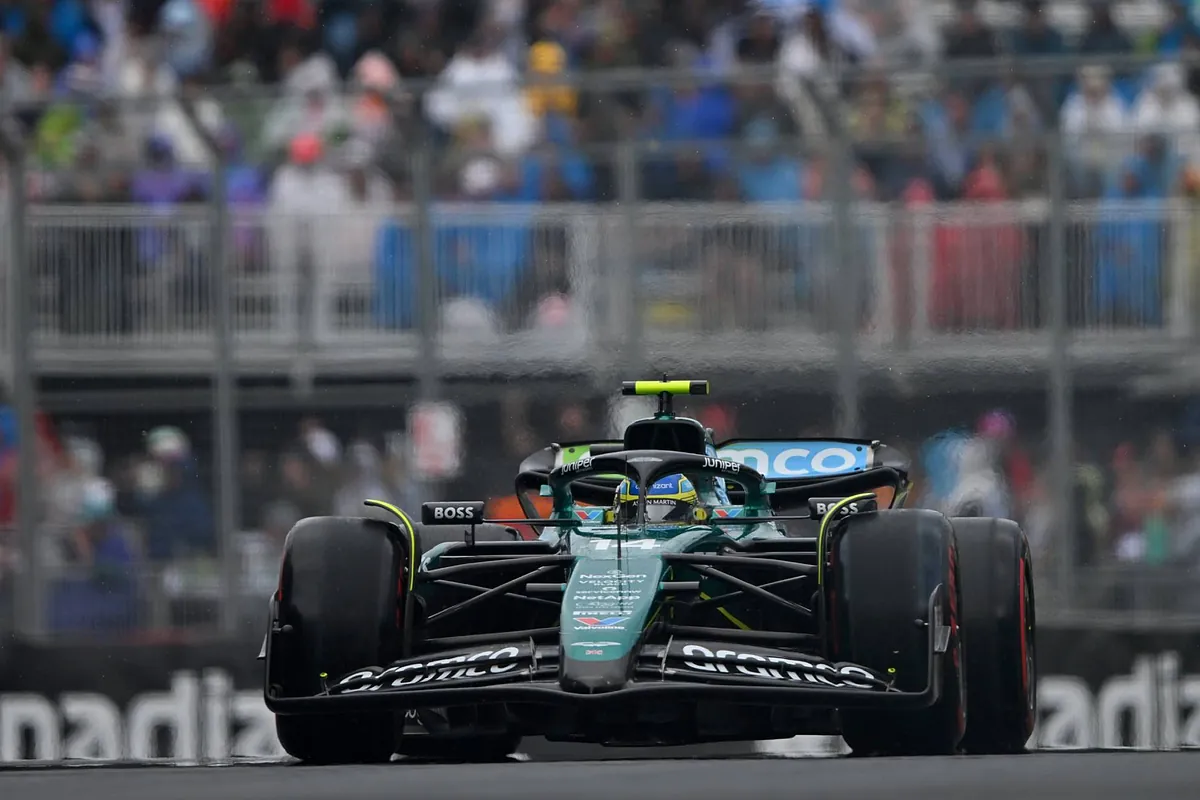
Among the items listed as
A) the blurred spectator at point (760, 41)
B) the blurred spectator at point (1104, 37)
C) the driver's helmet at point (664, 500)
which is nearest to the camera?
the driver's helmet at point (664, 500)

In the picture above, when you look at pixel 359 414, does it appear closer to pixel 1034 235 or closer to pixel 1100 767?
pixel 1034 235

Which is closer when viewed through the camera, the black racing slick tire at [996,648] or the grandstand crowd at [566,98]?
the black racing slick tire at [996,648]

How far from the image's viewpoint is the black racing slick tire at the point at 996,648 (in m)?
8.04

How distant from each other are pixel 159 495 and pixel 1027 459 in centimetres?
468

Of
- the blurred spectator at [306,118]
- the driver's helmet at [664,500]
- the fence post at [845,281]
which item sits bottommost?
the driver's helmet at [664,500]

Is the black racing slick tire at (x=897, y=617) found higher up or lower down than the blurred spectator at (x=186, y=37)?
lower down

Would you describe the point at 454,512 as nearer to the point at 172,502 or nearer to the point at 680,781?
the point at 680,781

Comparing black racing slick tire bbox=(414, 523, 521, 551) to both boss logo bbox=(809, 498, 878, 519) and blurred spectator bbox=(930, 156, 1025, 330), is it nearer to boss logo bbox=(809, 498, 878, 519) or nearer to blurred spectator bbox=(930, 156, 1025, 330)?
boss logo bbox=(809, 498, 878, 519)

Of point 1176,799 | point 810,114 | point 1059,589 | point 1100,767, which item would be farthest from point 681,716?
point 810,114

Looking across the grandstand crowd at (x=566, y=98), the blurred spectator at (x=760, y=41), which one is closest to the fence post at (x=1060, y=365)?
the grandstand crowd at (x=566, y=98)

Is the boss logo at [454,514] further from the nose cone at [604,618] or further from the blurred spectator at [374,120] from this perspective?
the blurred spectator at [374,120]

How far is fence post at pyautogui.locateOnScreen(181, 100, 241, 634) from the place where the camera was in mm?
11922

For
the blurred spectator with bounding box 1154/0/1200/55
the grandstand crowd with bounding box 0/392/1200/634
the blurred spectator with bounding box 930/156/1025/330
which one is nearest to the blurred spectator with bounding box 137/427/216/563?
the grandstand crowd with bounding box 0/392/1200/634

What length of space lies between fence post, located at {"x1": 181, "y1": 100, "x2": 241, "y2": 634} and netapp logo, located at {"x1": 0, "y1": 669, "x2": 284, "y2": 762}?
365 mm
